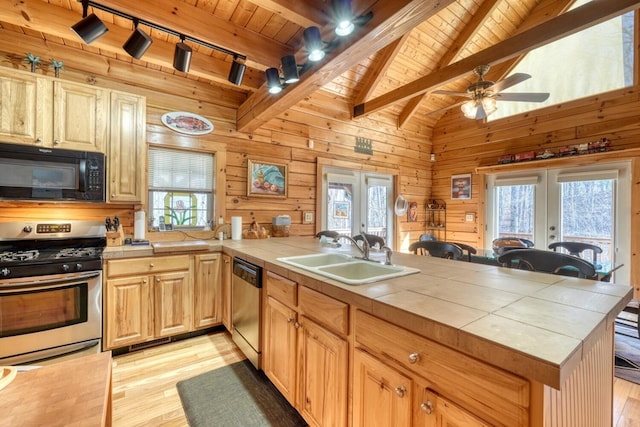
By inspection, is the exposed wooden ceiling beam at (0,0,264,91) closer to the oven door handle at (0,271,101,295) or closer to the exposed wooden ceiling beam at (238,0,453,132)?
the exposed wooden ceiling beam at (238,0,453,132)

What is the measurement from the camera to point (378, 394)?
115 cm

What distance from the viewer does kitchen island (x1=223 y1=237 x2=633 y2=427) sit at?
72 centimetres

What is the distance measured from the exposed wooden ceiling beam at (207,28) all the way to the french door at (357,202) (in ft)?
6.78

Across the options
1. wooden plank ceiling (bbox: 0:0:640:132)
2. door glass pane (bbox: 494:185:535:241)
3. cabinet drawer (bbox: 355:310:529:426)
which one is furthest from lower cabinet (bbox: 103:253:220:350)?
door glass pane (bbox: 494:185:535:241)

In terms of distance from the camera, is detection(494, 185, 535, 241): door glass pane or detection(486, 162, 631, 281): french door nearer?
detection(486, 162, 631, 281): french door

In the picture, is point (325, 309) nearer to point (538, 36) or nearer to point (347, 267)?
point (347, 267)

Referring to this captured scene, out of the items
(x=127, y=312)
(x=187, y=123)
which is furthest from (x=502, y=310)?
(x=187, y=123)

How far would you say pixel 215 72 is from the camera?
9.36ft

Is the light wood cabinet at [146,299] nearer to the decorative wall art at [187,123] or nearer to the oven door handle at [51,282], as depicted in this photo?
the oven door handle at [51,282]

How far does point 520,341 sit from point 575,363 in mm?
129

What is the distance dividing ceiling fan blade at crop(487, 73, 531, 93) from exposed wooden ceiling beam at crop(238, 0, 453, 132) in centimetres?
166

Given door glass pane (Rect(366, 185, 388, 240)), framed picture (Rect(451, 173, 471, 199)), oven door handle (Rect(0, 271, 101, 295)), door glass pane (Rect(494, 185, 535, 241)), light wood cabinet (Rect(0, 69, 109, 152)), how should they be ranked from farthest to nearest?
framed picture (Rect(451, 173, 471, 199)) → door glass pane (Rect(366, 185, 388, 240)) → door glass pane (Rect(494, 185, 535, 241)) → light wood cabinet (Rect(0, 69, 109, 152)) → oven door handle (Rect(0, 271, 101, 295))

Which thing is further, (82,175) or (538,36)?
(538,36)

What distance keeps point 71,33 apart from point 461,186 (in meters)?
5.90
